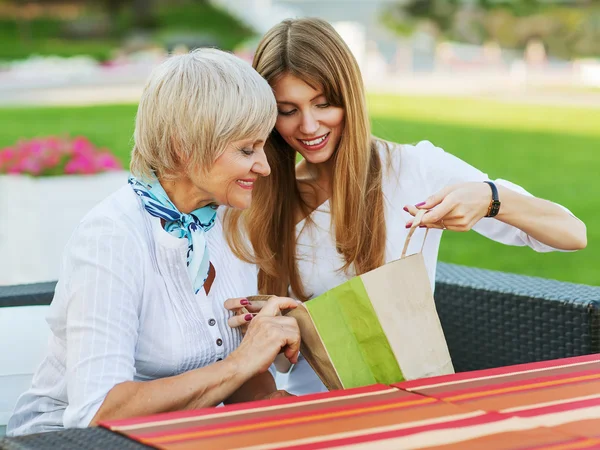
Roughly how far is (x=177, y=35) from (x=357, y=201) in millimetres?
33147

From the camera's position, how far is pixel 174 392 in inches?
77.1

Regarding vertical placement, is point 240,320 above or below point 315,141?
below

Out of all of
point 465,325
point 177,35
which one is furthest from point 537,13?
point 465,325

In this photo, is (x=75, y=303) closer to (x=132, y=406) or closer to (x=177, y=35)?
(x=132, y=406)

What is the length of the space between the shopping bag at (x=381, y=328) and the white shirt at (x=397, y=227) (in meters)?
0.65

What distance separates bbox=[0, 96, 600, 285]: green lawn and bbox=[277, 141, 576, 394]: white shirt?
9.69ft

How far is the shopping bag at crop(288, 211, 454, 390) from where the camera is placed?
6.59 feet

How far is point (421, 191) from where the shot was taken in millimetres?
2705

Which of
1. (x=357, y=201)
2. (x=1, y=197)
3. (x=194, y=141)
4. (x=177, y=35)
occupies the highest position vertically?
(x=177, y=35)

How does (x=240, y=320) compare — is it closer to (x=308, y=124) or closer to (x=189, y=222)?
(x=189, y=222)

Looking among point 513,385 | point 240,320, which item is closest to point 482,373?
point 513,385

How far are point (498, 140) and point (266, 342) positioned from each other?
1135 centimetres

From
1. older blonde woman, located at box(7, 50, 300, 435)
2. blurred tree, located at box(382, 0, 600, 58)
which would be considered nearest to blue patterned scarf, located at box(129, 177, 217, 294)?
older blonde woman, located at box(7, 50, 300, 435)

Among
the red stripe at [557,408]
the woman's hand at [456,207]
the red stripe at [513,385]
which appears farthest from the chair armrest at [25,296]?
the red stripe at [557,408]
